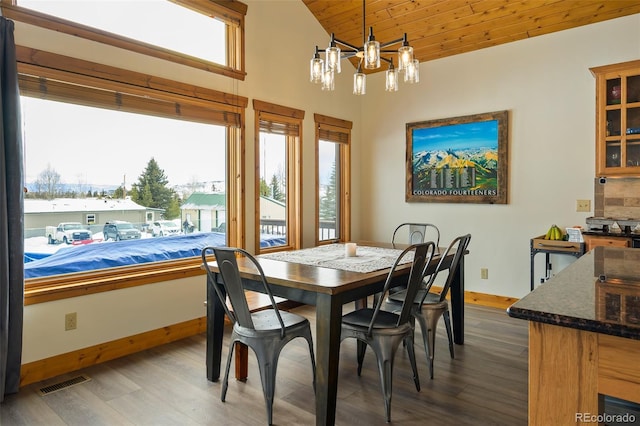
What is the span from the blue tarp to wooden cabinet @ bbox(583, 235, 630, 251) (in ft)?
10.5

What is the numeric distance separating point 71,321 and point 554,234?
4.01m

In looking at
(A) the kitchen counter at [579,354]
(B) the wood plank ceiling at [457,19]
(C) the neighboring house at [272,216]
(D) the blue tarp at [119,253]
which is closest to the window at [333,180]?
(C) the neighboring house at [272,216]

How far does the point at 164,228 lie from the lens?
3.62 m

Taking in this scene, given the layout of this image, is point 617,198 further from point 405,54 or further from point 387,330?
point 387,330

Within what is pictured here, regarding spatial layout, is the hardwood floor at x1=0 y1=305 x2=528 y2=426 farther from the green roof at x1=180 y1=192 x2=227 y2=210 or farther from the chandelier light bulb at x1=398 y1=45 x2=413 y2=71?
the chandelier light bulb at x1=398 y1=45 x2=413 y2=71

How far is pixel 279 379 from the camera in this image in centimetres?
279

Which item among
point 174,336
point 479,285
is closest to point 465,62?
point 479,285

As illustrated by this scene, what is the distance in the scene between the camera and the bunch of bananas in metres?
3.91

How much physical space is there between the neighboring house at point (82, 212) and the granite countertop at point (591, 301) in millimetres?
3007

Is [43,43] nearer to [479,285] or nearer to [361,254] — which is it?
[361,254]

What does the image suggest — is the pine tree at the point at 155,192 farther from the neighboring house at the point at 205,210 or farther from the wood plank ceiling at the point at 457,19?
the wood plank ceiling at the point at 457,19

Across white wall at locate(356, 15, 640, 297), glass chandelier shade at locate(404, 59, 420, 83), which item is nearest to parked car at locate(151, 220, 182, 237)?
glass chandelier shade at locate(404, 59, 420, 83)

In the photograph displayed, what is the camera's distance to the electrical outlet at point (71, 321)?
114 inches

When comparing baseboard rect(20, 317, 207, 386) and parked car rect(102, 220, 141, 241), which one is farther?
parked car rect(102, 220, 141, 241)
